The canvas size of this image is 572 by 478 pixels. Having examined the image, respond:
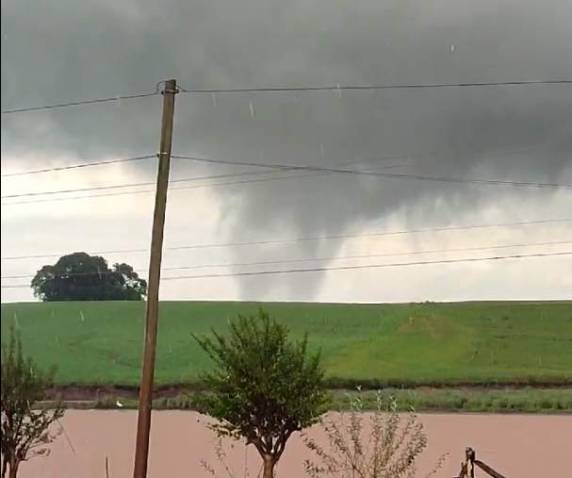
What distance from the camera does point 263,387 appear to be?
13164 mm

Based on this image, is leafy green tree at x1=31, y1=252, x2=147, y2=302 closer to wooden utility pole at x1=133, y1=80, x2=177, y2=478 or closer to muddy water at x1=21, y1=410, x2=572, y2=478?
wooden utility pole at x1=133, y1=80, x2=177, y2=478

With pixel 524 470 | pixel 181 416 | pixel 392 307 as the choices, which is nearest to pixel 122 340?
pixel 181 416

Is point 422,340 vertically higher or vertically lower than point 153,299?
higher

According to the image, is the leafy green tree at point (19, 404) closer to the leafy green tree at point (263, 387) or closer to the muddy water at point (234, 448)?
the leafy green tree at point (263, 387)

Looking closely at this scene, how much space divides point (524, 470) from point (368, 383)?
43.8ft

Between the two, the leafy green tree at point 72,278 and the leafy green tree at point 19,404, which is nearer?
the leafy green tree at point 19,404

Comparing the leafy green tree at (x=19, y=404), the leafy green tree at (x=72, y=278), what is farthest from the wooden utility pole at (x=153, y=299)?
the leafy green tree at (x=72, y=278)

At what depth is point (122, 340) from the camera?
84.5 ft

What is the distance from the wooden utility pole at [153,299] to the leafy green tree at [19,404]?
4.11ft

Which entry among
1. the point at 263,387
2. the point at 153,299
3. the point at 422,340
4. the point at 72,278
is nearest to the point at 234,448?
the point at 263,387

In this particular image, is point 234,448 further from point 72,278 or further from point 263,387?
point 72,278

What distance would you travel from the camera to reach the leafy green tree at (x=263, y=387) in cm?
1333

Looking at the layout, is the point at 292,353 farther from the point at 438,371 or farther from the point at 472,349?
the point at 472,349

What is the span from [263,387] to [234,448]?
650 centimetres
